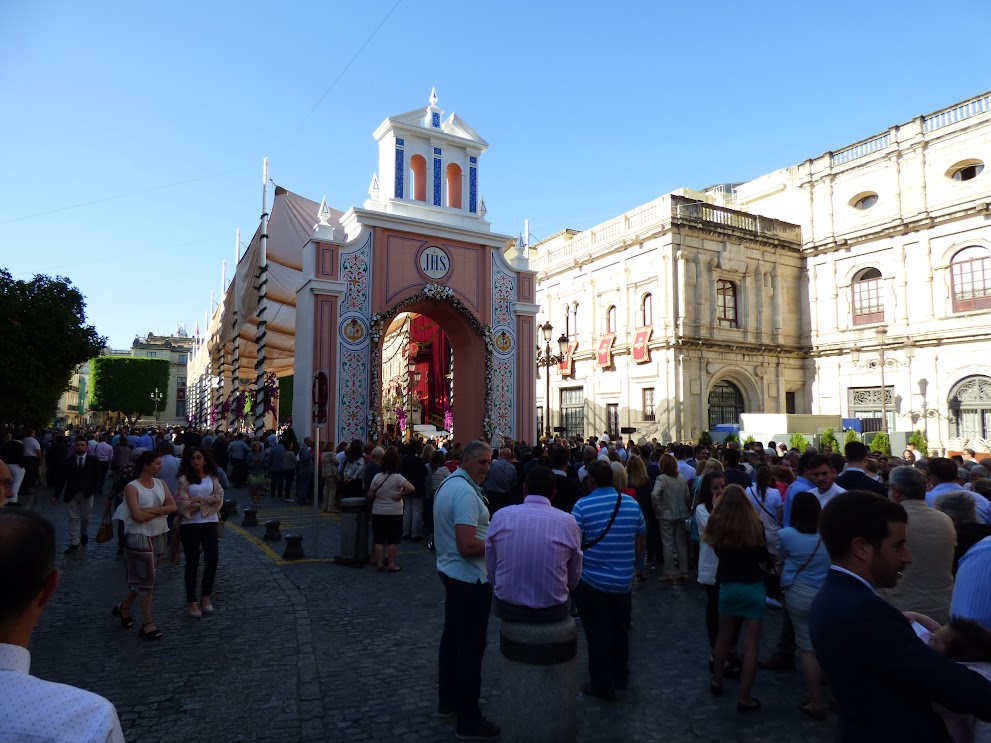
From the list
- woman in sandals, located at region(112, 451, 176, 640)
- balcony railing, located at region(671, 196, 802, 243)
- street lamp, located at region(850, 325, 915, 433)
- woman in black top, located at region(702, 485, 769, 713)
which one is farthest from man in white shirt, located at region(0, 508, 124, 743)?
balcony railing, located at region(671, 196, 802, 243)

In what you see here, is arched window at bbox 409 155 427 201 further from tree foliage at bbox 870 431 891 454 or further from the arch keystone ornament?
tree foliage at bbox 870 431 891 454

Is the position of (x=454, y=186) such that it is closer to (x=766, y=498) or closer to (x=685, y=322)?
(x=685, y=322)

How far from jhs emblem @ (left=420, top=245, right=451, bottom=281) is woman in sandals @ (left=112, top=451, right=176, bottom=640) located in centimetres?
1436

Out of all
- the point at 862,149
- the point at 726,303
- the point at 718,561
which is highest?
the point at 862,149

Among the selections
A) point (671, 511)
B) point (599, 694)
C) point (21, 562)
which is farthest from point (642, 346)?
point (21, 562)

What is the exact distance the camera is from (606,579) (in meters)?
4.88

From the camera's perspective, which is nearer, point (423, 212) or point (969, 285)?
point (423, 212)

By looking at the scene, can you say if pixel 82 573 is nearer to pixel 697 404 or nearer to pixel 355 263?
pixel 355 263

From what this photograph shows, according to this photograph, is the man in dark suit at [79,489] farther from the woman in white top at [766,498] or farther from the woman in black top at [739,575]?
the woman in white top at [766,498]

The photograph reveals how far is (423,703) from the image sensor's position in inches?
185

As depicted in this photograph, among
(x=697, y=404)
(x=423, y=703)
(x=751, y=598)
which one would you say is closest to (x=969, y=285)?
(x=697, y=404)

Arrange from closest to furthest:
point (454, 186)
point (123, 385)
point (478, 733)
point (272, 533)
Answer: point (478, 733)
point (272, 533)
point (454, 186)
point (123, 385)

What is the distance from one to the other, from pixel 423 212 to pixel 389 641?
53.4ft

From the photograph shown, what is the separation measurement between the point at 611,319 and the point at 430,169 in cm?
1471
